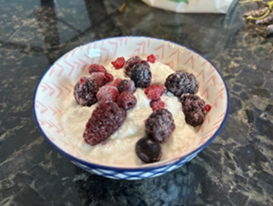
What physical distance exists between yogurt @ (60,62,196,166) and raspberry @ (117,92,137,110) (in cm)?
2

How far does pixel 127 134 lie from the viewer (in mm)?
747

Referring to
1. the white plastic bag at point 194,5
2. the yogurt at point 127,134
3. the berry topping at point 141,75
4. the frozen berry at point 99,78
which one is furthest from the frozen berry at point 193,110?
the white plastic bag at point 194,5

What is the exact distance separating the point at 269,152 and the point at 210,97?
1.03 ft

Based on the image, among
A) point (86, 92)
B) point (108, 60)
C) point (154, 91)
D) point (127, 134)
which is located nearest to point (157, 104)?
point (154, 91)

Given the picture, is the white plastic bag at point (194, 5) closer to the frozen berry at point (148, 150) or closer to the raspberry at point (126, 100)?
the raspberry at point (126, 100)

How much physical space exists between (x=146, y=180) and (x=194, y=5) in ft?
4.24

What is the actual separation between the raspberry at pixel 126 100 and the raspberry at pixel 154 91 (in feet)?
0.23

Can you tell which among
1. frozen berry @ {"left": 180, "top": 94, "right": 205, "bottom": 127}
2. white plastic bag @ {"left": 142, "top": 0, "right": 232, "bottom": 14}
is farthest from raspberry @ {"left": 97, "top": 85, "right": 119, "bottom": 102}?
white plastic bag @ {"left": 142, "top": 0, "right": 232, "bottom": 14}

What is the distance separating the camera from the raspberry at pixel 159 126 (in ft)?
2.30

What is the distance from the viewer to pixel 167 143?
2.44 ft

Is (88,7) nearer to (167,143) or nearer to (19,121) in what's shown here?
(19,121)

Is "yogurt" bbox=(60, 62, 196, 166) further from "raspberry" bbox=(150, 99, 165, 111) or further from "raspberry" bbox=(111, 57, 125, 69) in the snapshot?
"raspberry" bbox=(111, 57, 125, 69)

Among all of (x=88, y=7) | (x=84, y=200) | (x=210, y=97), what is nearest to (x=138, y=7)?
(x=88, y=7)

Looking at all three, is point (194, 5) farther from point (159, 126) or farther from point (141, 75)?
point (159, 126)
